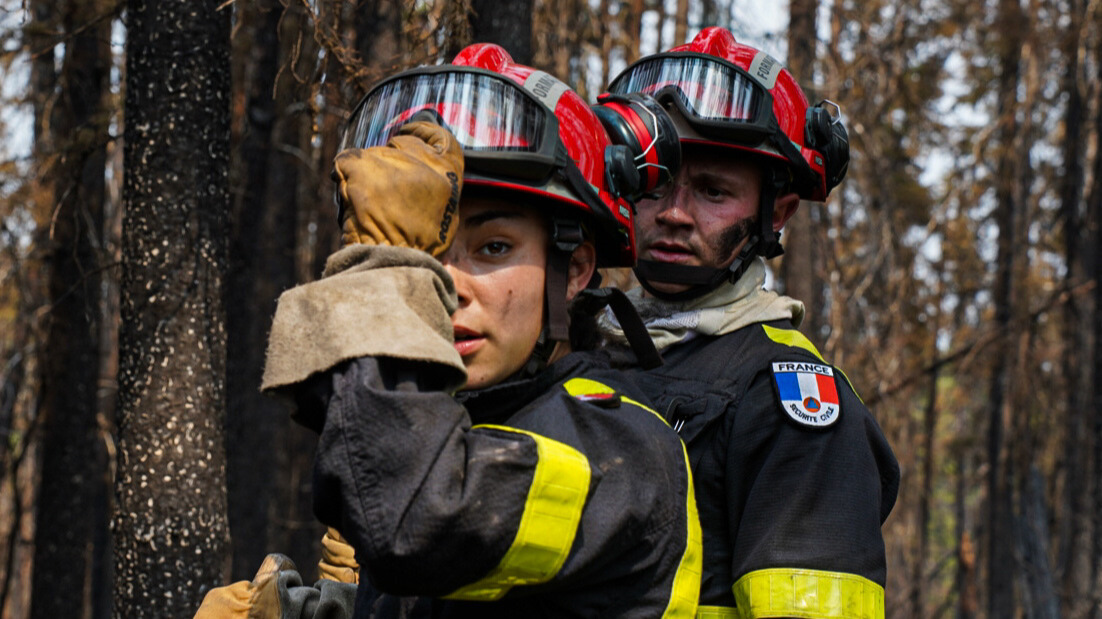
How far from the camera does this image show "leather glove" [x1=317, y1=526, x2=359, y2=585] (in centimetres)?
296

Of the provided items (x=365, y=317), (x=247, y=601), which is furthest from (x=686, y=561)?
(x=247, y=601)

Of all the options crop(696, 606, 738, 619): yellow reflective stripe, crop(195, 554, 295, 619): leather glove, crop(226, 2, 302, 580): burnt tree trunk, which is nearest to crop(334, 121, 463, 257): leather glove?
crop(195, 554, 295, 619): leather glove

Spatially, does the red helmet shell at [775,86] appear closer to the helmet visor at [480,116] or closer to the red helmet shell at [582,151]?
the red helmet shell at [582,151]

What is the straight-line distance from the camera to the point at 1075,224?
1631 cm

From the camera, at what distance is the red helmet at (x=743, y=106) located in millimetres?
3201

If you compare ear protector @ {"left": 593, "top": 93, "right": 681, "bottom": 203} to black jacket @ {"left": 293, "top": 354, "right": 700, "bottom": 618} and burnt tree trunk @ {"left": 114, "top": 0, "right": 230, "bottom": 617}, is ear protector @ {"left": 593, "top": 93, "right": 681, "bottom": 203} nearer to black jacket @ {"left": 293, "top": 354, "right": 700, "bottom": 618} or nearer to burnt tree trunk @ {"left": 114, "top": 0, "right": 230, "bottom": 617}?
black jacket @ {"left": 293, "top": 354, "right": 700, "bottom": 618}

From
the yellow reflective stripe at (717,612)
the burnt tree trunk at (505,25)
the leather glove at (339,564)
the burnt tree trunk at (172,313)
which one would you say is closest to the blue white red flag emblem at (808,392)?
the yellow reflective stripe at (717,612)

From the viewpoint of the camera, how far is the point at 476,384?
217 centimetres

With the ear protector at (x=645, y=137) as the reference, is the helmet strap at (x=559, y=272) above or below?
below

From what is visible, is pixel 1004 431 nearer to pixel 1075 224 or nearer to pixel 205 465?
pixel 1075 224

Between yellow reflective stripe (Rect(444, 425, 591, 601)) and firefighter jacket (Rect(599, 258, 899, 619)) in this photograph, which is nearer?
yellow reflective stripe (Rect(444, 425, 591, 601))

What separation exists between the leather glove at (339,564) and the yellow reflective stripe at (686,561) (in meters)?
1.07

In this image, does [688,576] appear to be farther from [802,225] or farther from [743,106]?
[802,225]

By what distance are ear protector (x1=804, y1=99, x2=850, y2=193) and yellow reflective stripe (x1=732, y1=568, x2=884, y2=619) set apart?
57.2 inches
